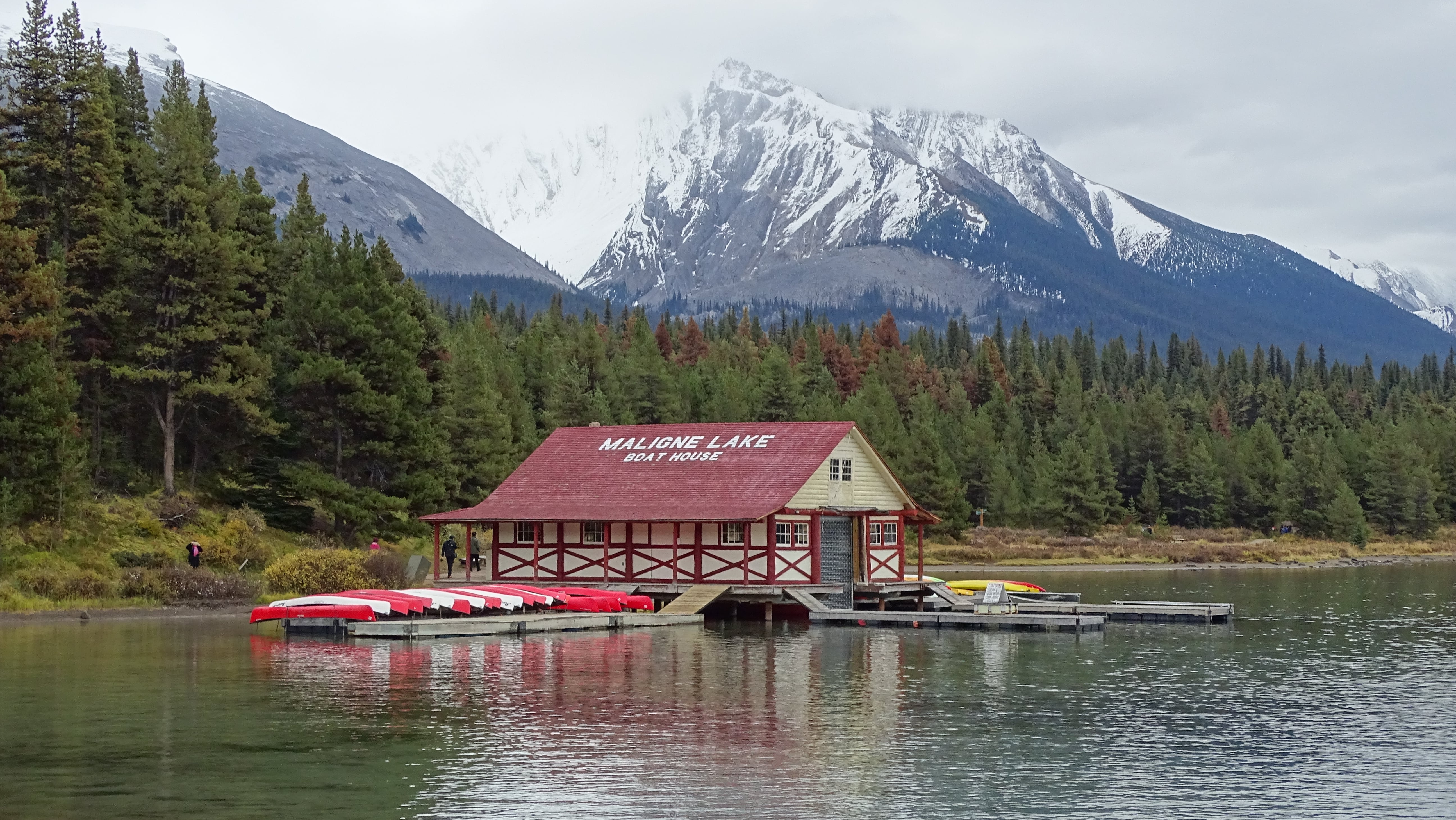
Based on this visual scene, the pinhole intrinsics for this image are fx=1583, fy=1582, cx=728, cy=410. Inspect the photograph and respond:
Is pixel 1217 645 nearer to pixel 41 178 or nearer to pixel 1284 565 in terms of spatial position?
pixel 41 178

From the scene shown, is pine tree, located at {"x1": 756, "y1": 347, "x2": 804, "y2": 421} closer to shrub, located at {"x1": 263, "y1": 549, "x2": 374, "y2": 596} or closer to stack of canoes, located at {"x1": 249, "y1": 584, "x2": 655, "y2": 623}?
stack of canoes, located at {"x1": 249, "y1": 584, "x2": 655, "y2": 623}

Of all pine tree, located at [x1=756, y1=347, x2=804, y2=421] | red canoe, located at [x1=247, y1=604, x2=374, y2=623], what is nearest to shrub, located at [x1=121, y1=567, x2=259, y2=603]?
red canoe, located at [x1=247, y1=604, x2=374, y2=623]

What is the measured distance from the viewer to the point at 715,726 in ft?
95.6

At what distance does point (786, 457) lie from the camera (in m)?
56.3

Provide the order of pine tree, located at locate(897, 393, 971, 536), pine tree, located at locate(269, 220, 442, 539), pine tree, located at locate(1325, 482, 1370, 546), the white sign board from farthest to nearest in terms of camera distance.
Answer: pine tree, located at locate(1325, 482, 1370, 546) < pine tree, located at locate(897, 393, 971, 536) < pine tree, located at locate(269, 220, 442, 539) < the white sign board

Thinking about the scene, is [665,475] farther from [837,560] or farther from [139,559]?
[139,559]

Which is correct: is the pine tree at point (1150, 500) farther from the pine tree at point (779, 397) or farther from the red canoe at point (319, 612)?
the red canoe at point (319, 612)

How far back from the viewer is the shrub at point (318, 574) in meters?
54.7

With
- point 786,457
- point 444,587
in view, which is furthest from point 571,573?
point 786,457

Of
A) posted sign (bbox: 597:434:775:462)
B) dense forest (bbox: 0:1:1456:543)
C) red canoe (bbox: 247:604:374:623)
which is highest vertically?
dense forest (bbox: 0:1:1456:543)

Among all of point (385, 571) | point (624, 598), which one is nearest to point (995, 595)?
point (624, 598)

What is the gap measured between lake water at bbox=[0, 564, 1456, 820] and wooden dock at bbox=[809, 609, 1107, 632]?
252cm

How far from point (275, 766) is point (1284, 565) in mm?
95205

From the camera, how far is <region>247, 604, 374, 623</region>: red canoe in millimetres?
46469
